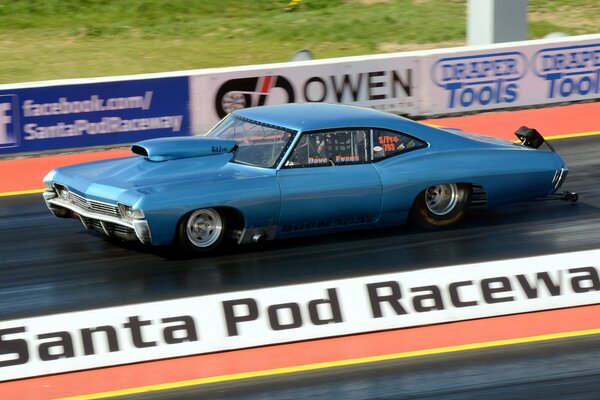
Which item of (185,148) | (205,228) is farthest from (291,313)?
(185,148)

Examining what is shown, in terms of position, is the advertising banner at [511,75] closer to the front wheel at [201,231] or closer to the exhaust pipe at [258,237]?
the exhaust pipe at [258,237]

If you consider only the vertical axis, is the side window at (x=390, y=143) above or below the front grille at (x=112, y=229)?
above

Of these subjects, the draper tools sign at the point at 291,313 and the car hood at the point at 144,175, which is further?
the car hood at the point at 144,175

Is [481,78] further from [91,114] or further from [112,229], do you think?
[112,229]

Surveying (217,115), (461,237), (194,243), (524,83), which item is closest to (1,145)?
(217,115)

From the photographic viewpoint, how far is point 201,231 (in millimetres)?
Result: 10305

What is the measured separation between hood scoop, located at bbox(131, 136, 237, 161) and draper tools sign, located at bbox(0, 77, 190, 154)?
508cm

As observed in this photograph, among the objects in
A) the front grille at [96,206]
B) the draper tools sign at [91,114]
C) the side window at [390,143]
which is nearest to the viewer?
the front grille at [96,206]

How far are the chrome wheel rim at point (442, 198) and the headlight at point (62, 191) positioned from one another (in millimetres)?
3562

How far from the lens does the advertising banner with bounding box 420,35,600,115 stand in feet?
57.2

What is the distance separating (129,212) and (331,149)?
6.89ft

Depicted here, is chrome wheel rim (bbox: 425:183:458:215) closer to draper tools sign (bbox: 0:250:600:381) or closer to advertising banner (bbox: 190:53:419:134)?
draper tools sign (bbox: 0:250:600:381)

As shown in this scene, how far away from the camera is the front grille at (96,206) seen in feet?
32.6

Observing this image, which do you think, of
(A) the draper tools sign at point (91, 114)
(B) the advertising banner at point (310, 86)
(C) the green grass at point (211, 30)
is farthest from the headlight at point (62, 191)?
(C) the green grass at point (211, 30)
